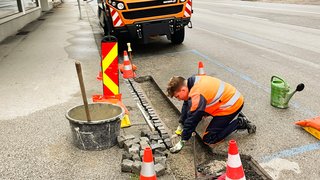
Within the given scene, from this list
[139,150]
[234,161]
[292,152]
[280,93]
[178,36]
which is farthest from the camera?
[178,36]

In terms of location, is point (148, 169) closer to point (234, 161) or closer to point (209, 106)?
point (234, 161)

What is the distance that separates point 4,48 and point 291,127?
1017 centimetres

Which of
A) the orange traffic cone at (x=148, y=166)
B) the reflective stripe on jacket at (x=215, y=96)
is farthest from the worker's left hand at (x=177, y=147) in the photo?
the orange traffic cone at (x=148, y=166)

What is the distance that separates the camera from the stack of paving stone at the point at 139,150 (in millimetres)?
3739

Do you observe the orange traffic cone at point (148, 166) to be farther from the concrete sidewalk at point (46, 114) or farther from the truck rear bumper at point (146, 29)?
the truck rear bumper at point (146, 29)

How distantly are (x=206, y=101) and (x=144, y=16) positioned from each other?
5.57 m

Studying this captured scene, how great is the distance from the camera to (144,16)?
9.12 m

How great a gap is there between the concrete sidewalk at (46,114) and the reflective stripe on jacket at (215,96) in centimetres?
117

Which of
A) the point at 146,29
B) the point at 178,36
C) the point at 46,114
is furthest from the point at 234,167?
the point at 178,36

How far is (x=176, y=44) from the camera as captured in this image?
36.5ft

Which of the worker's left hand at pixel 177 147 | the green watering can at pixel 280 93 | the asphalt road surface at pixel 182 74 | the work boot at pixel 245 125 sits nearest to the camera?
the asphalt road surface at pixel 182 74

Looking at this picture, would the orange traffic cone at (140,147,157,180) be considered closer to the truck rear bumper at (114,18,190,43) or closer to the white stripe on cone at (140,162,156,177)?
the white stripe on cone at (140,162,156,177)

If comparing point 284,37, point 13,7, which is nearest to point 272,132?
point 284,37

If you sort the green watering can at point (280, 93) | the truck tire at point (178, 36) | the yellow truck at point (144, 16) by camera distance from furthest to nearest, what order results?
the truck tire at point (178, 36)
the yellow truck at point (144, 16)
the green watering can at point (280, 93)
